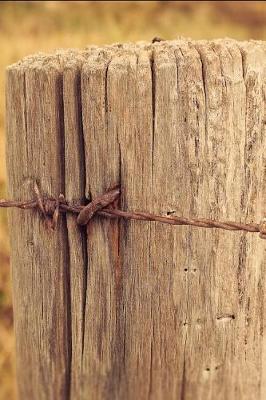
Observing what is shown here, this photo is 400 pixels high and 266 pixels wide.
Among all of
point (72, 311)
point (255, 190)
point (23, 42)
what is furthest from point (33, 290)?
point (23, 42)

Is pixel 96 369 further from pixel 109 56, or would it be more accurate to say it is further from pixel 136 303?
pixel 109 56

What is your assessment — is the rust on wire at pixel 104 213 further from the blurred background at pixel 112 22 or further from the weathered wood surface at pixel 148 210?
the blurred background at pixel 112 22

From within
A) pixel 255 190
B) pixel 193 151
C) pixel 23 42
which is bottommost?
pixel 255 190

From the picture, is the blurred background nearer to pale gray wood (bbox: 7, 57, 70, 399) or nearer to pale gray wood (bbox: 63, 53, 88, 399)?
pale gray wood (bbox: 7, 57, 70, 399)

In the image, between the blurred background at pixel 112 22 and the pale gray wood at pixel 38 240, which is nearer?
the pale gray wood at pixel 38 240

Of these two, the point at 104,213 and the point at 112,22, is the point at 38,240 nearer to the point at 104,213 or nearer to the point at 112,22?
the point at 104,213

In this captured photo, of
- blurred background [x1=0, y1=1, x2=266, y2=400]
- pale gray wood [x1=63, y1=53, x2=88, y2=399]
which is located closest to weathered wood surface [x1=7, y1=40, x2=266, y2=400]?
pale gray wood [x1=63, y1=53, x2=88, y2=399]

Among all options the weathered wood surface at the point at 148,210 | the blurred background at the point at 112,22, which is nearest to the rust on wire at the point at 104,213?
the weathered wood surface at the point at 148,210
